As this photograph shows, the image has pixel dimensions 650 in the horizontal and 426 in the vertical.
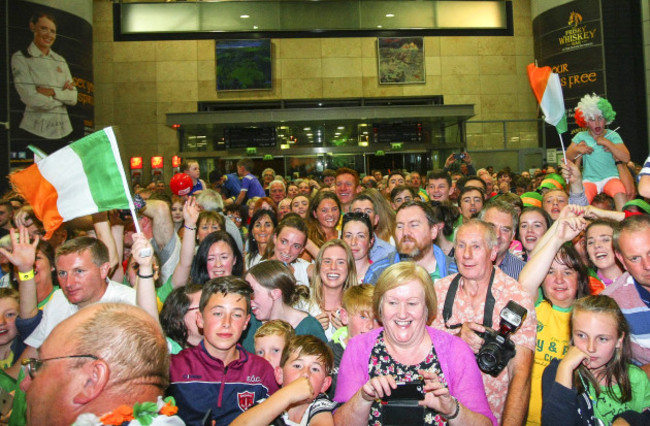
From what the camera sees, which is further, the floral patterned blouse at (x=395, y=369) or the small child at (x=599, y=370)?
the small child at (x=599, y=370)

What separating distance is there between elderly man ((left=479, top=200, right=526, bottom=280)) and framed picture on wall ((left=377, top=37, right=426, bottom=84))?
1655 cm

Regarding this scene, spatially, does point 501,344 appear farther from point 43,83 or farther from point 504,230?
point 43,83

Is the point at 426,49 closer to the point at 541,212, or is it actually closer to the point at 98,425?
the point at 541,212

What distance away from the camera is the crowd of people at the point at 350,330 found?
6.73 feet

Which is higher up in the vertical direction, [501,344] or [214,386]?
[501,344]

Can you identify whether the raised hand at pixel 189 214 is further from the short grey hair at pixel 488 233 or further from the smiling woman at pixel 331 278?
the short grey hair at pixel 488 233

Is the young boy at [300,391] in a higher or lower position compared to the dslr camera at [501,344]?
lower

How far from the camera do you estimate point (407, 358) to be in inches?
Answer: 114

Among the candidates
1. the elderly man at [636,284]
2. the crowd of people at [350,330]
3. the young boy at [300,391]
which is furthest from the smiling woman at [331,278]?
the elderly man at [636,284]

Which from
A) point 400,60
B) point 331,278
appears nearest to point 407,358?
point 331,278

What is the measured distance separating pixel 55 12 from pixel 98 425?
1577 centimetres

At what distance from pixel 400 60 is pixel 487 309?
18.6 m

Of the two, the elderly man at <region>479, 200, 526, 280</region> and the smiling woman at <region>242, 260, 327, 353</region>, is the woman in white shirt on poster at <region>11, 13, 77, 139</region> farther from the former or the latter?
the elderly man at <region>479, 200, 526, 280</region>

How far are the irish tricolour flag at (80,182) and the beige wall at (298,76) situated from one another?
15966mm
